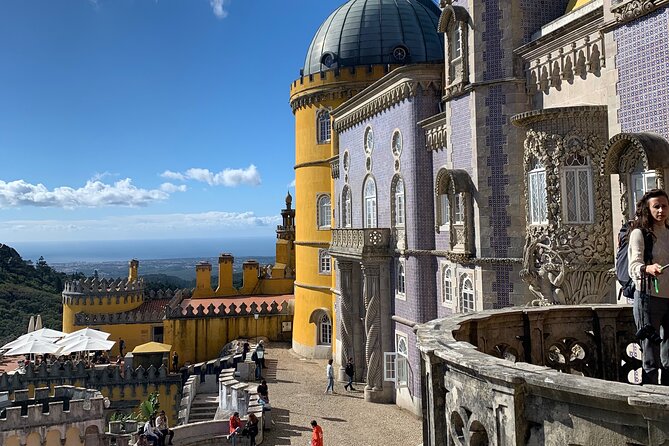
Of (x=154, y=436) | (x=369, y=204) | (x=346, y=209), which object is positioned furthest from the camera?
(x=346, y=209)

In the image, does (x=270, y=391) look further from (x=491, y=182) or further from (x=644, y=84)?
(x=644, y=84)

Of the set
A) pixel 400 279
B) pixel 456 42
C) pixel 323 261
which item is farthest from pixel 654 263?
pixel 323 261

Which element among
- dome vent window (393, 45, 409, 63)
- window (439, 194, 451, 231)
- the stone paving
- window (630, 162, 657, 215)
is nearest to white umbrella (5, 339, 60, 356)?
the stone paving

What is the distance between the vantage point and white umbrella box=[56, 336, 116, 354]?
28.9 metres

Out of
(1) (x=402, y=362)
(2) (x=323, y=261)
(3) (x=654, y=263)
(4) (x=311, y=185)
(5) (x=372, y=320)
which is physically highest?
(4) (x=311, y=185)

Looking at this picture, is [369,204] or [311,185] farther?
[311,185]

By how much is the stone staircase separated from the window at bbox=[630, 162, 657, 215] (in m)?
17.6

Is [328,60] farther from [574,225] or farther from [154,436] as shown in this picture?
[154,436]

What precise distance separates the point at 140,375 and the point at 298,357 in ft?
27.6

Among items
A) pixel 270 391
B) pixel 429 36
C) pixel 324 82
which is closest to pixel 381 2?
pixel 429 36

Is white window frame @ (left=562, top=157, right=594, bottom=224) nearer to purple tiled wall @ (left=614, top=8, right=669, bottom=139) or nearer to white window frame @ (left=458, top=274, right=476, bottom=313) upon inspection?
purple tiled wall @ (left=614, top=8, right=669, bottom=139)

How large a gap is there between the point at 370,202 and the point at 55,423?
15.6m

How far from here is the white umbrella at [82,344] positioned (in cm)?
2894

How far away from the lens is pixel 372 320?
870 inches
